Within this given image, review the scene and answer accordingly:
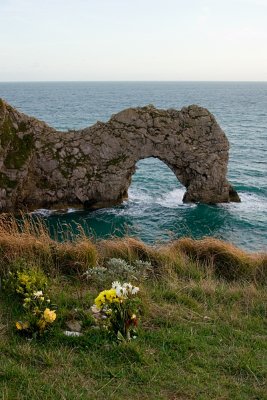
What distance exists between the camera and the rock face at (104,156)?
100 ft

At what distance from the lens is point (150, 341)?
715 centimetres

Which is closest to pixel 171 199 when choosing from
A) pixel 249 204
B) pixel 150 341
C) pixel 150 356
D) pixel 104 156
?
pixel 249 204

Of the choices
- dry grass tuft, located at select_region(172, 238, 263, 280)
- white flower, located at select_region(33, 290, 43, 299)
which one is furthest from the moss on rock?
white flower, located at select_region(33, 290, 43, 299)

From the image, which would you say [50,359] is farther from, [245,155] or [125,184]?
[245,155]

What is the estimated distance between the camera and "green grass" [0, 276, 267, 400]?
19.6 ft

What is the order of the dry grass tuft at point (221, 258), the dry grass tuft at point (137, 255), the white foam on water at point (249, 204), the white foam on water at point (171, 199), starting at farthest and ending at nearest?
1. the white foam on water at point (171, 199)
2. the white foam on water at point (249, 204)
3. the dry grass tuft at point (221, 258)
4. the dry grass tuft at point (137, 255)

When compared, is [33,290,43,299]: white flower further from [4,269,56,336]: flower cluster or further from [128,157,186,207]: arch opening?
[128,157,186,207]: arch opening

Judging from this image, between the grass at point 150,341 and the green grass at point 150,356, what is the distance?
2cm

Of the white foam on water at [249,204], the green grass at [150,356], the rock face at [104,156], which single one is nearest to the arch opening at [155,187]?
the rock face at [104,156]

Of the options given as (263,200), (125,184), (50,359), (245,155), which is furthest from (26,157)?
(245,155)

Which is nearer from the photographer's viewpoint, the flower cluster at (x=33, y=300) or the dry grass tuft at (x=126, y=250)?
the flower cluster at (x=33, y=300)

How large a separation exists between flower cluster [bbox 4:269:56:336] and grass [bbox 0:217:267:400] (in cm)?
18

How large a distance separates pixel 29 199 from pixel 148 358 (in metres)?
25.7

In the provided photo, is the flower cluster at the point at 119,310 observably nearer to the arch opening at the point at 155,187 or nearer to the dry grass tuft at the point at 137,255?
the dry grass tuft at the point at 137,255
